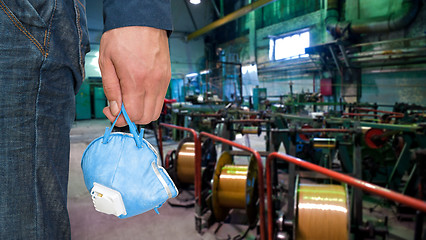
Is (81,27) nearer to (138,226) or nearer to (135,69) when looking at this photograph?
(135,69)

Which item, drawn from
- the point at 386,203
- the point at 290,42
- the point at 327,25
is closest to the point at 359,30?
the point at 327,25

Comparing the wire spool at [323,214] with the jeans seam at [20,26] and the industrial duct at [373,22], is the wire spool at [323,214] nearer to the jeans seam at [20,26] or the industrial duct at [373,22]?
the jeans seam at [20,26]

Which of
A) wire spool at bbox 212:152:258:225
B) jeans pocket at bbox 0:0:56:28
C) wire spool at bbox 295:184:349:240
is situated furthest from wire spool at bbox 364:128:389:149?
jeans pocket at bbox 0:0:56:28

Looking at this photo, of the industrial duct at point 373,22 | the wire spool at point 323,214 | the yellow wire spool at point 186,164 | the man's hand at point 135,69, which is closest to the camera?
the man's hand at point 135,69

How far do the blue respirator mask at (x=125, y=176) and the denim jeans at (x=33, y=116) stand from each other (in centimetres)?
9

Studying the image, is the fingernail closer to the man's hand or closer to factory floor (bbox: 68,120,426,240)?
the man's hand

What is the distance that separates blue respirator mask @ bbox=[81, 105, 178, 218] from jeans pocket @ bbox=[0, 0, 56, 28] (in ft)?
0.96

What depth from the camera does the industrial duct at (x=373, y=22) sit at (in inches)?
365

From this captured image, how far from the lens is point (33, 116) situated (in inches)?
25.4

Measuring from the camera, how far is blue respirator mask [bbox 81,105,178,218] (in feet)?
2.37

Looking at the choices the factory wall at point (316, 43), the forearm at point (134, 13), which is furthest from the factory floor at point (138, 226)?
the factory wall at point (316, 43)

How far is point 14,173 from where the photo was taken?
62 cm

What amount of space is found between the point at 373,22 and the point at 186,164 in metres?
9.93

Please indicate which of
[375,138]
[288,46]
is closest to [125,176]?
[375,138]
